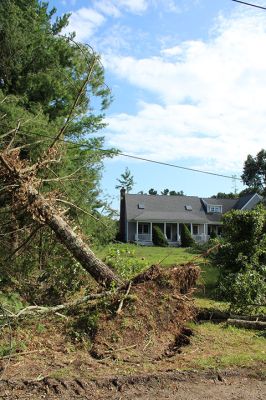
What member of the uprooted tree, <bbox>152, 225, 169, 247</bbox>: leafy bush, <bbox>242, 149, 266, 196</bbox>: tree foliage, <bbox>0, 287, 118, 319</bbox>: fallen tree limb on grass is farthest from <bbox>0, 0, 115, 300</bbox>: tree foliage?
<bbox>242, 149, 266, 196</bbox>: tree foliage

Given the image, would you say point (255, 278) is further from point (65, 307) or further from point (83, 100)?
point (83, 100)

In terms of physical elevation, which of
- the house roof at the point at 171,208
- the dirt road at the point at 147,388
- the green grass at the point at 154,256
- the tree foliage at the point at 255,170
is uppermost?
the tree foliage at the point at 255,170

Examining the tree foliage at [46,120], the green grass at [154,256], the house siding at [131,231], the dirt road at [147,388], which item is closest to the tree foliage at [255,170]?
the house siding at [131,231]

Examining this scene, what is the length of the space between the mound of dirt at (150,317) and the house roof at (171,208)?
36.1m

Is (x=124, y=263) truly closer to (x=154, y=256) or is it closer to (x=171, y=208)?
(x=154, y=256)

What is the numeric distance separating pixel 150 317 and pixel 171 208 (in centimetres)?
4003

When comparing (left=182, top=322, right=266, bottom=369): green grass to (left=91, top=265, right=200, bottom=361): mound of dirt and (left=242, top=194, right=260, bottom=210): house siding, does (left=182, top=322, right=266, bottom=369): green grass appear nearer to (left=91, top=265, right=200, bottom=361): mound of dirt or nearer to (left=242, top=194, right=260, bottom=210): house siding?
(left=91, top=265, right=200, bottom=361): mound of dirt

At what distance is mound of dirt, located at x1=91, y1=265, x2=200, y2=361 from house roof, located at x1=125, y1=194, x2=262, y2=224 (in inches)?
1423

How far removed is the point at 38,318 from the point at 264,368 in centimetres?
310

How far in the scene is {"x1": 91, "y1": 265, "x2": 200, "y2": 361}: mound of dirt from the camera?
19.9 ft

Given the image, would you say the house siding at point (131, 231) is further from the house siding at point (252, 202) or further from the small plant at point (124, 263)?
the small plant at point (124, 263)

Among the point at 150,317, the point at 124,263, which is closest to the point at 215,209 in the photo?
the point at 124,263

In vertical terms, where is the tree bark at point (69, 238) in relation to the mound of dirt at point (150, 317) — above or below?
above

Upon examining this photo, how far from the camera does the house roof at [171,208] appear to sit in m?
44.4
